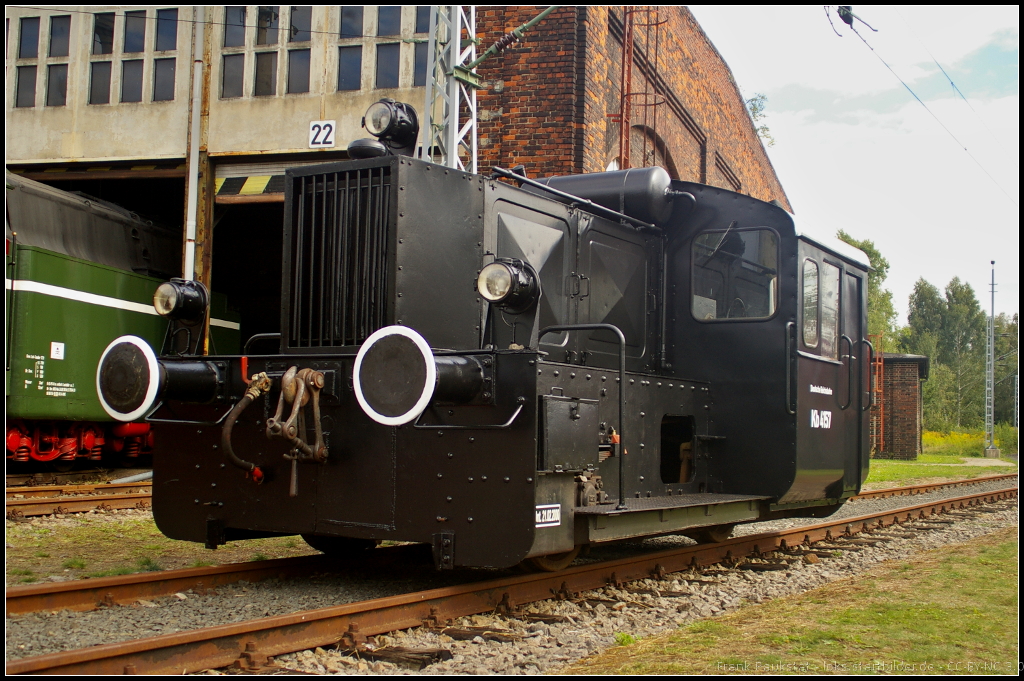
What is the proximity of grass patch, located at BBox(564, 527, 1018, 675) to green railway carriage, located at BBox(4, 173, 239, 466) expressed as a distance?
8137 millimetres

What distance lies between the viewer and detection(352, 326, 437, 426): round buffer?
4.18 m

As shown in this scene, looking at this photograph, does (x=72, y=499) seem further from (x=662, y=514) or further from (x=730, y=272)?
(x=730, y=272)

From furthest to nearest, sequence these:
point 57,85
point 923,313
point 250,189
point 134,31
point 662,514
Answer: point 923,313, point 57,85, point 134,31, point 250,189, point 662,514

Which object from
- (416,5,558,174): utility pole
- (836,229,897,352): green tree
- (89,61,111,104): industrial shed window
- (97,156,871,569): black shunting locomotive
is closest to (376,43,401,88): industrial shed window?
(416,5,558,174): utility pole

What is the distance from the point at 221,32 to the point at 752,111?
68.2 ft

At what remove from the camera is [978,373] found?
184 feet

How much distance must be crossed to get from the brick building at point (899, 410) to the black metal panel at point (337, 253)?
82.2 feet

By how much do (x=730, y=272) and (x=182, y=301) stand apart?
3.86 meters

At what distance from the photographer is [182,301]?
18.0 ft

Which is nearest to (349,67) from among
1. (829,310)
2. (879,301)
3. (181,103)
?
(181,103)


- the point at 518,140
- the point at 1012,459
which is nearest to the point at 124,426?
the point at 518,140

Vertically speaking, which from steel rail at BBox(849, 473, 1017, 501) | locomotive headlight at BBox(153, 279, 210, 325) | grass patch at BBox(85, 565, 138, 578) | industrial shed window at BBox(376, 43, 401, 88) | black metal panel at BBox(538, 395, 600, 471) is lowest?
steel rail at BBox(849, 473, 1017, 501)

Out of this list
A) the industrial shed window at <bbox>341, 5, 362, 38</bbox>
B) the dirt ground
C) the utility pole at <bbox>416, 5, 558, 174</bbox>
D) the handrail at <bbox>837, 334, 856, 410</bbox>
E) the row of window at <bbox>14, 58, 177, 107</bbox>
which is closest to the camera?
the dirt ground

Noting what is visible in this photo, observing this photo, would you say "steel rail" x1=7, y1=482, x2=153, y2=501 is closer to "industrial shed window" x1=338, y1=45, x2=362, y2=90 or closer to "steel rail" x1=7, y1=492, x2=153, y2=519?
"steel rail" x1=7, y1=492, x2=153, y2=519
